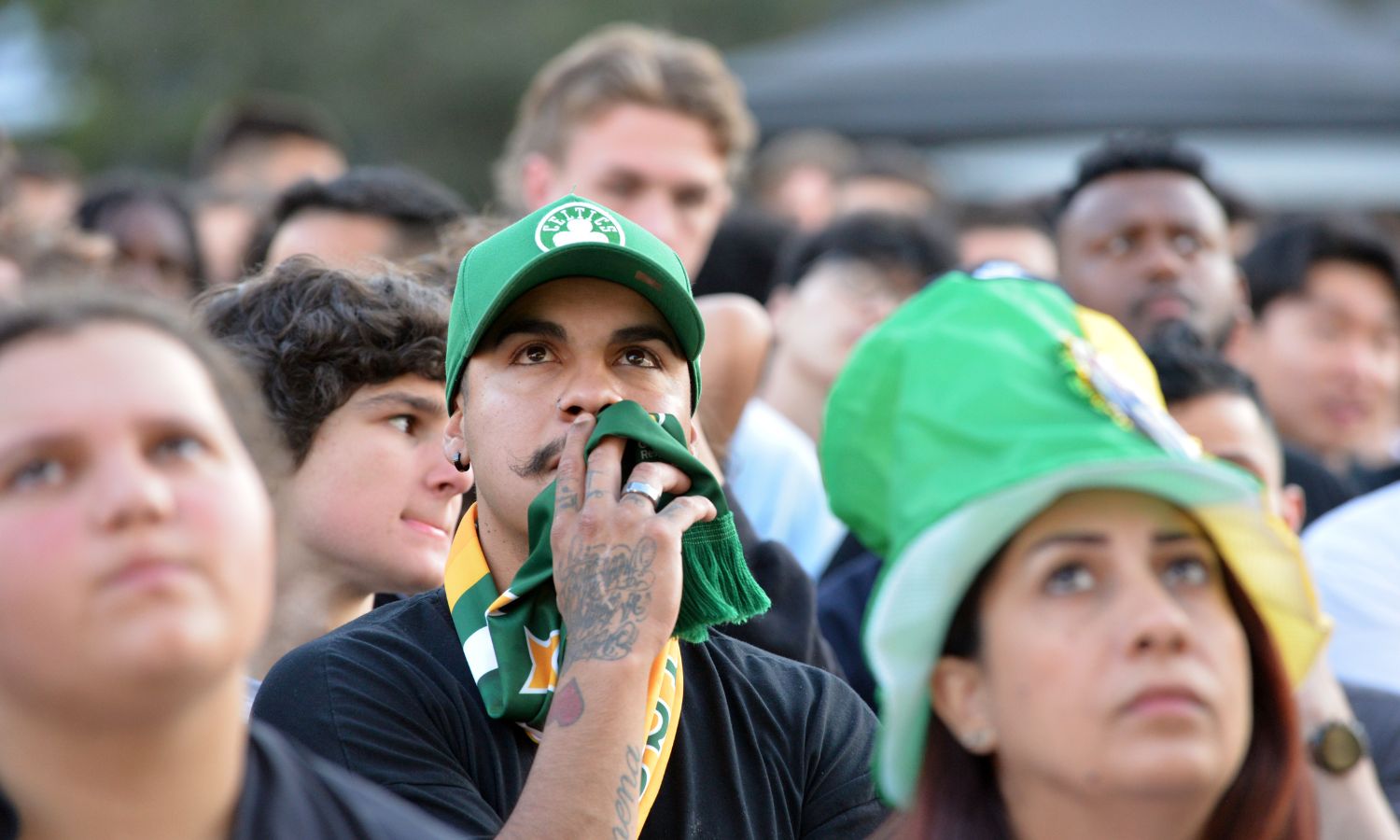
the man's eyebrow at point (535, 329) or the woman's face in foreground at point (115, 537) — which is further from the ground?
the man's eyebrow at point (535, 329)

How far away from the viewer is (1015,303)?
228 centimetres

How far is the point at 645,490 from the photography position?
8.98 feet

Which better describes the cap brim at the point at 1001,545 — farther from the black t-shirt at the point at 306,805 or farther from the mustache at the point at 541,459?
the mustache at the point at 541,459

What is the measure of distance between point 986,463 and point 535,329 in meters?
1.04

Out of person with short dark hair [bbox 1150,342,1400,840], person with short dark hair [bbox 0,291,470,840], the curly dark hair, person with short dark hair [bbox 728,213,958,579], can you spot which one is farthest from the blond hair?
person with short dark hair [bbox 0,291,470,840]

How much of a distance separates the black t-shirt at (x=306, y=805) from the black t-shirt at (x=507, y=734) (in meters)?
0.42

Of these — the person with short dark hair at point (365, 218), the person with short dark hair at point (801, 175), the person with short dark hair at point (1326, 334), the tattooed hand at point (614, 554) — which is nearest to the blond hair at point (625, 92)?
the person with short dark hair at point (365, 218)

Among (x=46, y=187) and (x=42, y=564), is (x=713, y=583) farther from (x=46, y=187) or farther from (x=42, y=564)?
(x=46, y=187)

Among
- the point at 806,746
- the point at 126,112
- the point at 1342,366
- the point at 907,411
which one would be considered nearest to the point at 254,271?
the point at 806,746

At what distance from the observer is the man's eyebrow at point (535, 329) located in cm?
295

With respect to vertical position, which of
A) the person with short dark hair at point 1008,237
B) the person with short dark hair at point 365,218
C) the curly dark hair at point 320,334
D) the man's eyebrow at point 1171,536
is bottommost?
the man's eyebrow at point 1171,536

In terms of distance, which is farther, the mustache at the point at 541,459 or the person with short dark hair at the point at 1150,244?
the person with short dark hair at the point at 1150,244

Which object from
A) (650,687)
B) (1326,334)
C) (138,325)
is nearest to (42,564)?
(138,325)

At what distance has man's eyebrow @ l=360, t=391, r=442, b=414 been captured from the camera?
11.2 ft
